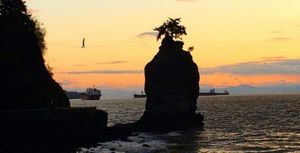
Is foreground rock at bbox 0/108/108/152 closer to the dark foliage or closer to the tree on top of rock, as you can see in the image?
the dark foliage

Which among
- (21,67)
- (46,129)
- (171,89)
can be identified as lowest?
(46,129)

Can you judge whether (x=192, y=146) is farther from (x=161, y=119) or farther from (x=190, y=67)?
(x=190, y=67)

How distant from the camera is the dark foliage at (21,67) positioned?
214 ft

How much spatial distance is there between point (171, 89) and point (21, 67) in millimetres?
40324

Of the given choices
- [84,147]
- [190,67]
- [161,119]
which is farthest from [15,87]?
[190,67]

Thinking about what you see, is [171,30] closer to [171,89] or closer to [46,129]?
[171,89]

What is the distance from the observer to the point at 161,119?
10000cm

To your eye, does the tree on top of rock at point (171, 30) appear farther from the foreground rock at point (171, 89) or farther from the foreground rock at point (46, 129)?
the foreground rock at point (46, 129)

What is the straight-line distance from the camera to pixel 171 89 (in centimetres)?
10269

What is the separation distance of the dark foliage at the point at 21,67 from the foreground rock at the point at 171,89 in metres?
23.7

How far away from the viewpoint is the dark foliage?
65.3m

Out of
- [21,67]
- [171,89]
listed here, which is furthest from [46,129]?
[171,89]

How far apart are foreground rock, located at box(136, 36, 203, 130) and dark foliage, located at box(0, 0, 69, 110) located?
23.7 metres

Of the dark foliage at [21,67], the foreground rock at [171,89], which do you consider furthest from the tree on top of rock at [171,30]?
the dark foliage at [21,67]
